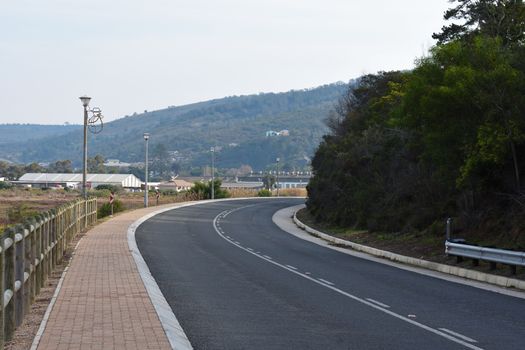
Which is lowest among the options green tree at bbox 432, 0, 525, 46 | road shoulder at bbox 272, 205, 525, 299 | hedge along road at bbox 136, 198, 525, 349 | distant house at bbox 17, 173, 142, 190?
road shoulder at bbox 272, 205, 525, 299

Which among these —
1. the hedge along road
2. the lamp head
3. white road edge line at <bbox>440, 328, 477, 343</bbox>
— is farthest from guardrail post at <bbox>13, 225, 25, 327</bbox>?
the lamp head

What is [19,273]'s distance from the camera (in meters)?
11.0

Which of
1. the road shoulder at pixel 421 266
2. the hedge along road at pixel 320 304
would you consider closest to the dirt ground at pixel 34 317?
the hedge along road at pixel 320 304

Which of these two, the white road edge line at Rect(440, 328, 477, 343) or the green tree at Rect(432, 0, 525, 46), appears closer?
the white road edge line at Rect(440, 328, 477, 343)

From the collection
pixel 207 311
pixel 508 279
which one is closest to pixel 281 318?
pixel 207 311

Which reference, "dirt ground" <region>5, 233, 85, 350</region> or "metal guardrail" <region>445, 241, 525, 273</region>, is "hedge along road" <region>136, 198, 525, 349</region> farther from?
"dirt ground" <region>5, 233, 85, 350</region>

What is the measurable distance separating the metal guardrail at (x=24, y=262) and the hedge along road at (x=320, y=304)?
219 centimetres

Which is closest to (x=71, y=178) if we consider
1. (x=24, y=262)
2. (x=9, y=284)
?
(x=24, y=262)

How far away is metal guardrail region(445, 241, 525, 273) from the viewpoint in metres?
18.7

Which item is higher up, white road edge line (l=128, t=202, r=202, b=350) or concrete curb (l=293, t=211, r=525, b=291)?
white road edge line (l=128, t=202, r=202, b=350)

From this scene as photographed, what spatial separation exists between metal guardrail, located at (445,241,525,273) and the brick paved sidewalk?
8.07 metres

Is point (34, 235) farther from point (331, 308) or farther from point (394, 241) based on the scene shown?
point (394, 241)

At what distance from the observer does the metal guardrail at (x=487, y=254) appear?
734 inches

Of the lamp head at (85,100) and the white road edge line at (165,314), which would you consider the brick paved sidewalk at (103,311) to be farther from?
the lamp head at (85,100)
